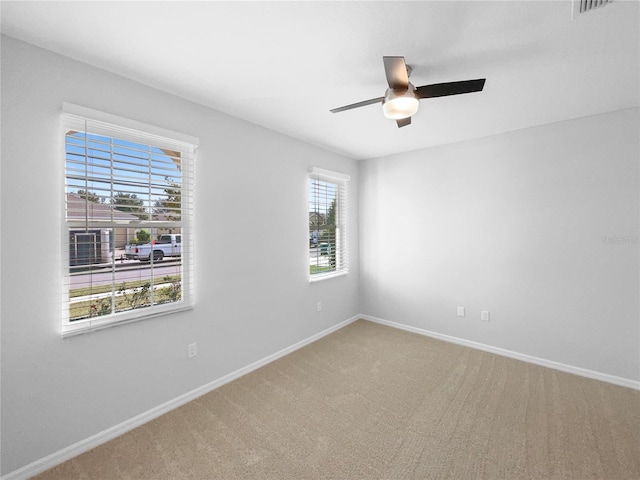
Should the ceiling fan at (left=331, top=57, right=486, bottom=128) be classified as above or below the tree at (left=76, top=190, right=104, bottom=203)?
above

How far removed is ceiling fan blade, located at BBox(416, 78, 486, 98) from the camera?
5.63 ft

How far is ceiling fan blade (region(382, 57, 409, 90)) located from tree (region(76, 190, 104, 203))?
2.06 metres

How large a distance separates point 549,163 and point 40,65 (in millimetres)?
4366

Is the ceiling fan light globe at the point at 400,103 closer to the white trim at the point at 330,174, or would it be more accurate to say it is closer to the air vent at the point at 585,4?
the air vent at the point at 585,4

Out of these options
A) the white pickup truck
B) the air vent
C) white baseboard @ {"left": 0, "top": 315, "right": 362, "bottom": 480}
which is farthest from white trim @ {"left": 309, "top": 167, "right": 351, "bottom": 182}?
the air vent

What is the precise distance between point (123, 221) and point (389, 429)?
250 cm

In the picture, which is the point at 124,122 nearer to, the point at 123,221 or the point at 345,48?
the point at 123,221

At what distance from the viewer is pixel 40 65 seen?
1.73 m

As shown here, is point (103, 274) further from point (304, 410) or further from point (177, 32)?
point (304, 410)

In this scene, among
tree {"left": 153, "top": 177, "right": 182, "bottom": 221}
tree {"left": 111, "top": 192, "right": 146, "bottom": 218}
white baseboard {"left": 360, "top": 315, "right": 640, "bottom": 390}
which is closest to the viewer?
tree {"left": 111, "top": 192, "right": 146, "bottom": 218}

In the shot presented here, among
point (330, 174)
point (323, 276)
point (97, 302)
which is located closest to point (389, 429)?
point (323, 276)

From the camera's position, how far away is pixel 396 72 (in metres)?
1.65

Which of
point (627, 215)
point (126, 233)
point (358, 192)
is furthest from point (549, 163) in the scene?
point (126, 233)

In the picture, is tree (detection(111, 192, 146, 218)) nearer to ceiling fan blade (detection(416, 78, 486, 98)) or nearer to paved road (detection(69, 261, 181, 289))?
paved road (detection(69, 261, 181, 289))
